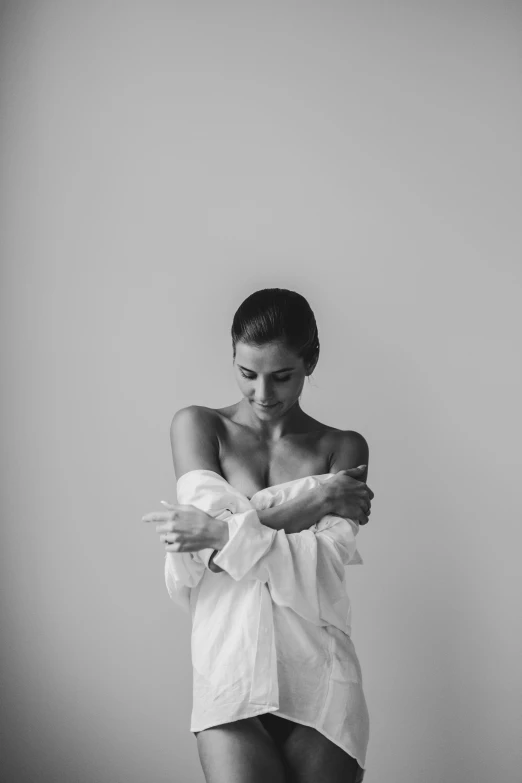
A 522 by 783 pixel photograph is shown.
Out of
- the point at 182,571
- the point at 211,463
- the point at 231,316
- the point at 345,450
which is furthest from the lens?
the point at 231,316

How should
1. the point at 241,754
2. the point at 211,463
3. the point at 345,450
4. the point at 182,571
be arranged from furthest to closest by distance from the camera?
the point at 345,450
the point at 211,463
the point at 182,571
the point at 241,754

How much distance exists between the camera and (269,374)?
1.80 metres

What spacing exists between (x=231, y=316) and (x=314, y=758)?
1170mm

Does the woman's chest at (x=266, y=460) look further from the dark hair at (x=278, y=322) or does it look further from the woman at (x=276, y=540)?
the dark hair at (x=278, y=322)

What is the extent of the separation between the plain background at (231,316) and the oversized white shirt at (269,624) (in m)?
0.58

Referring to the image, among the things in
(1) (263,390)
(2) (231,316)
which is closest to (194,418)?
(1) (263,390)

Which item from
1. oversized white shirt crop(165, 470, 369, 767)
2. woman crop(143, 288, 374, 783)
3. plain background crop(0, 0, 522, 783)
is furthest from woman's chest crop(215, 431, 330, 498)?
plain background crop(0, 0, 522, 783)

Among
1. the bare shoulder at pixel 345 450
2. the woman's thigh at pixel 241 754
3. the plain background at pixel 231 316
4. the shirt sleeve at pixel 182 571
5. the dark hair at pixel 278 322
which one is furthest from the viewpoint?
the plain background at pixel 231 316

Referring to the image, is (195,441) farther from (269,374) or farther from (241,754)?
(241,754)

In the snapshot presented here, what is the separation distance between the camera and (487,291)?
7.70ft

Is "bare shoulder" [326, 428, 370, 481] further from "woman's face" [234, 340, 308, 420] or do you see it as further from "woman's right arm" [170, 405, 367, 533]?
"woman's face" [234, 340, 308, 420]

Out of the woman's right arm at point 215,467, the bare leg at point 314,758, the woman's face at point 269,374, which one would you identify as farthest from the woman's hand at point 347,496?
the bare leg at point 314,758

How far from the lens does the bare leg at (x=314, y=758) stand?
163cm

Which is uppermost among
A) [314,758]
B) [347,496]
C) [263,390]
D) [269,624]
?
[263,390]
